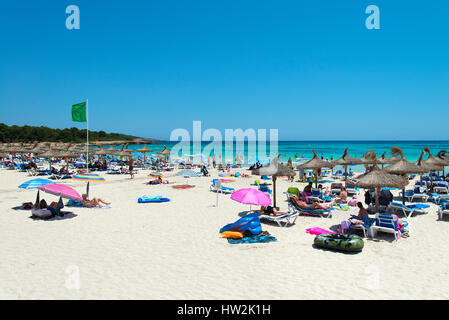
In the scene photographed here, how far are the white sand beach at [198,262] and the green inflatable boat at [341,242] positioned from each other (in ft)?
0.52

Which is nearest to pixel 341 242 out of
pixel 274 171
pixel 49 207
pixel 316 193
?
pixel 274 171

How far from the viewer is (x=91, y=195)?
43.0ft

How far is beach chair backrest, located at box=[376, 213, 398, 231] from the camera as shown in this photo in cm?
707

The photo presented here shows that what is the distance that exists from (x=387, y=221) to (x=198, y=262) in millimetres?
4841

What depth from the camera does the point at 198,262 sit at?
5711 mm

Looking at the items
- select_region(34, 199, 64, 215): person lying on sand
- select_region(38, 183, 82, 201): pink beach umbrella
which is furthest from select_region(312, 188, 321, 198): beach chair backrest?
select_region(34, 199, 64, 215): person lying on sand

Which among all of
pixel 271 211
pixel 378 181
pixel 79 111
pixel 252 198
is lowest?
pixel 271 211

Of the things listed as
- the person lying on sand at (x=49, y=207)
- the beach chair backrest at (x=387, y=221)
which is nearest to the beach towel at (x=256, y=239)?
the beach chair backrest at (x=387, y=221)

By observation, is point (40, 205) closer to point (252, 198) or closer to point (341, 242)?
point (252, 198)

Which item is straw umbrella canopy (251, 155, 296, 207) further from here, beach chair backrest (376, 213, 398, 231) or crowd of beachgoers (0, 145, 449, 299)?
beach chair backrest (376, 213, 398, 231)

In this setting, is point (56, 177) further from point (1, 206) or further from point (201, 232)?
point (201, 232)

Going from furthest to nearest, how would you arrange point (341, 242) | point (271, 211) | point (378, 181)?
point (271, 211) → point (378, 181) → point (341, 242)

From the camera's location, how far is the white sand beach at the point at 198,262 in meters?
4.55
